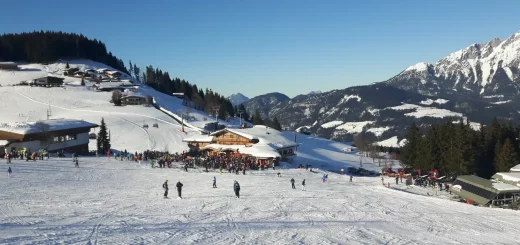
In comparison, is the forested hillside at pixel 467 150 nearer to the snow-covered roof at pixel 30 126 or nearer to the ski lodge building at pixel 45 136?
the ski lodge building at pixel 45 136

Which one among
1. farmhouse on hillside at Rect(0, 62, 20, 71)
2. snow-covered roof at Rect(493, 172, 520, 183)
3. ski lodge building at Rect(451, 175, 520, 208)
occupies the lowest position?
ski lodge building at Rect(451, 175, 520, 208)

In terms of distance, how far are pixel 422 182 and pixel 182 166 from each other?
21403 mm

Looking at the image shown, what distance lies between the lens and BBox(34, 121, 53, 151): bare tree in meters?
41.1

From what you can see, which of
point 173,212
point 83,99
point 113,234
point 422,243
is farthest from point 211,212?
point 83,99

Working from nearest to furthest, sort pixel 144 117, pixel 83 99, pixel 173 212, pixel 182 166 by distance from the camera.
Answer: pixel 173 212
pixel 182 166
pixel 144 117
pixel 83 99

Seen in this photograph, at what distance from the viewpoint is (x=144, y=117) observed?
73.7 metres

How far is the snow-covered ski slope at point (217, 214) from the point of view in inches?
495

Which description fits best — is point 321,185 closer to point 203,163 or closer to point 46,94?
point 203,163

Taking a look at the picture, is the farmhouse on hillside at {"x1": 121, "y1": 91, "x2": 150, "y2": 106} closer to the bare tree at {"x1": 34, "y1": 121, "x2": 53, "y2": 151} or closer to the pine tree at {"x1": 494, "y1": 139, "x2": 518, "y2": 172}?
the bare tree at {"x1": 34, "y1": 121, "x2": 53, "y2": 151}

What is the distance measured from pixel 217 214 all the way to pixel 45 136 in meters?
32.4

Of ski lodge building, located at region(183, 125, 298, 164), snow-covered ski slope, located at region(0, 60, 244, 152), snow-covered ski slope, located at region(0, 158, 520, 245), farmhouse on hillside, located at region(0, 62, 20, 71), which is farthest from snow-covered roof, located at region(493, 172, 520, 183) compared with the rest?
farmhouse on hillside, located at region(0, 62, 20, 71)

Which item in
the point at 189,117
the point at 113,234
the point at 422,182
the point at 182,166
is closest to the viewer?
the point at 113,234

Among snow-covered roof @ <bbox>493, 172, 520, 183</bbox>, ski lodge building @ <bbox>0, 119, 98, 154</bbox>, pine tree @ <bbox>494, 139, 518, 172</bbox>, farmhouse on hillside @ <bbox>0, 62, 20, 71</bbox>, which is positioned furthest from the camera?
farmhouse on hillside @ <bbox>0, 62, 20, 71</bbox>

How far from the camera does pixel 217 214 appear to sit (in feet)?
53.9
